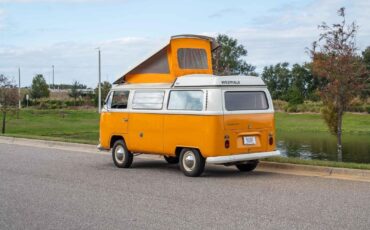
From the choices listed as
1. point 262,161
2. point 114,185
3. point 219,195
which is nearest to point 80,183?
point 114,185

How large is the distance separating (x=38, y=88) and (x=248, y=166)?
264 feet

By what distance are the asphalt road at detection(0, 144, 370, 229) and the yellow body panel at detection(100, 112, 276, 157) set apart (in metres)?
0.60

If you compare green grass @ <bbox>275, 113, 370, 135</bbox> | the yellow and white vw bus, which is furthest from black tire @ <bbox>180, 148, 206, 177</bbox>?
green grass @ <bbox>275, 113, 370, 135</bbox>

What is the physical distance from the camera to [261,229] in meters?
7.58

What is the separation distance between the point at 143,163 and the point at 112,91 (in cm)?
208

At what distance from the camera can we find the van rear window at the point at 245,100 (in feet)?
40.5

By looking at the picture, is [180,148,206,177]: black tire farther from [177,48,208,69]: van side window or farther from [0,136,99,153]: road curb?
[0,136,99,153]: road curb

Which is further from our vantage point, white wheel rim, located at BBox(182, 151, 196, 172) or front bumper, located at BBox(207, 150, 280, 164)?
white wheel rim, located at BBox(182, 151, 196, 172)

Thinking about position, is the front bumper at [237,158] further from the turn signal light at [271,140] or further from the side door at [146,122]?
the side door at [146,122]

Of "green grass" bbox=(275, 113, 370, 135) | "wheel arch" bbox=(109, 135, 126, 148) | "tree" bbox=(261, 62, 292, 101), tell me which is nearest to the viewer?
"wheel arch" bbox=(109, 135, 126, 148)

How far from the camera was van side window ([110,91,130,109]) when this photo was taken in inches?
561

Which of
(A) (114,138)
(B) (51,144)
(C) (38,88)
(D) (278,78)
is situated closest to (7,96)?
(B) (51,144)

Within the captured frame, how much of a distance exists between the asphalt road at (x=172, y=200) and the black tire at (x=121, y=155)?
24cm

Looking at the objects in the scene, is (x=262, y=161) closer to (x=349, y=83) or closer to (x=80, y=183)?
(x=80, y=183)
